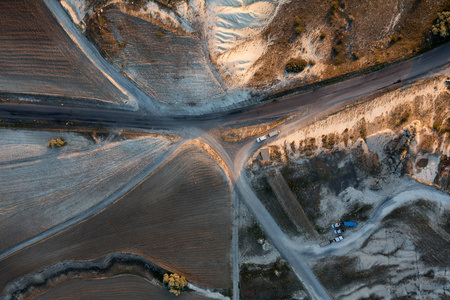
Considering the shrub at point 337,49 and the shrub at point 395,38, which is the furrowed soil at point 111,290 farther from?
the shrub at point 395,38

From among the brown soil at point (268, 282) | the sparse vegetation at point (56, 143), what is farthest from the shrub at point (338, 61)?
the sparse vegetation at point (56, 143)

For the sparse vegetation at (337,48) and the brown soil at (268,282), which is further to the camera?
the brown soil at (268,282)

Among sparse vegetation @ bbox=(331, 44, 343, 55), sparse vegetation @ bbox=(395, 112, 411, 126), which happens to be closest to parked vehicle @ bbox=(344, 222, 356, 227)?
sparse vegetation @ bbox=(395, 112, 411, 126)

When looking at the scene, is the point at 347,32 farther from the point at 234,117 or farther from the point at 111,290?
the point at 111,290

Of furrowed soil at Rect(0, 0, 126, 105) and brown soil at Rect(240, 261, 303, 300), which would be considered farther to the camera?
brown soil at Rect(240, 261, 303, 300)

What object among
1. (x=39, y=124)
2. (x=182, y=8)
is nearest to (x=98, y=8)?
(x=182, y=8)

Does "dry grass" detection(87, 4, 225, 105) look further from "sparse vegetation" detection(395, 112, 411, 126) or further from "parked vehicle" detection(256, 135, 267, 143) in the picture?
"sparse vegetation" detection(395, 112, 411, 126)

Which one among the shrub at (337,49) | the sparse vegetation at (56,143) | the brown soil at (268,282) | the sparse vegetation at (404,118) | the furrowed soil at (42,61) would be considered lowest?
the brown soil at (268,282)
